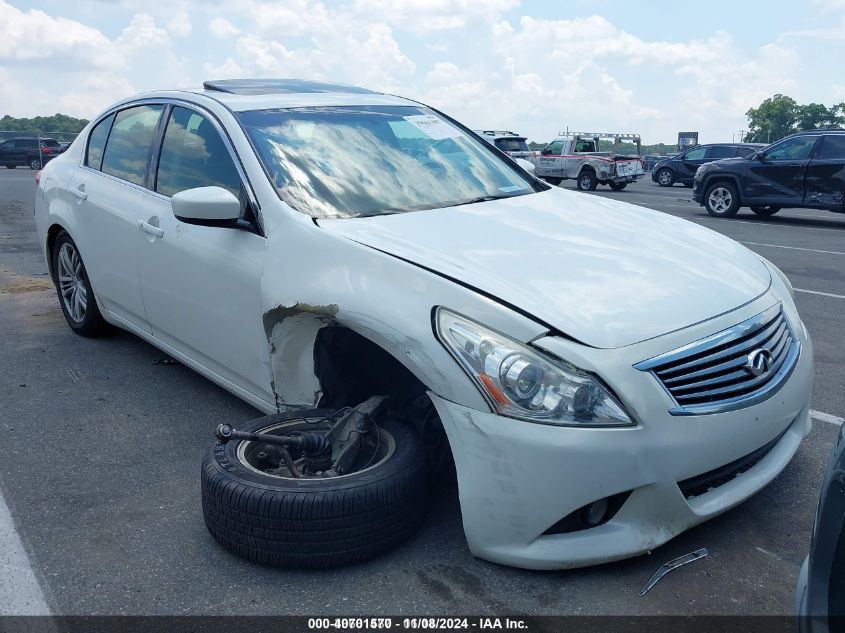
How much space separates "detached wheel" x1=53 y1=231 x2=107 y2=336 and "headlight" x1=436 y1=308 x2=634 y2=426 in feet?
11.1

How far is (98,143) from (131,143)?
556mm

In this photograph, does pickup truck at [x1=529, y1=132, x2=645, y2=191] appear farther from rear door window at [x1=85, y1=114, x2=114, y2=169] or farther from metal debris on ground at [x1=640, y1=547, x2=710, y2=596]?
metal debris on ground at [x1=640, y1=547, x2=710, y2=596]

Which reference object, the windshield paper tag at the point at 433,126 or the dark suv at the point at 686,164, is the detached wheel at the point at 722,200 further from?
the windshield paper tag at the point at 433,126

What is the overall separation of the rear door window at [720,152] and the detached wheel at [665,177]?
1.39 metres

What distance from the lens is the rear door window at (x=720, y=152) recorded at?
86.2ft

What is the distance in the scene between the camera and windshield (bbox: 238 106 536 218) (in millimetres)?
3475

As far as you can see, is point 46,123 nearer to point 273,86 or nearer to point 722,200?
point 722,200

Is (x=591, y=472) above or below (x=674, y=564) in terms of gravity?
above

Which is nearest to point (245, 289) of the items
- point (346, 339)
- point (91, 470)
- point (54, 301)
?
point (346, 339)

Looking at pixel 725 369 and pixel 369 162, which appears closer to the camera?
pixel 725 369

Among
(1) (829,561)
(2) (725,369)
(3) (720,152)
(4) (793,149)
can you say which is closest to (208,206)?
(2) (725,369)

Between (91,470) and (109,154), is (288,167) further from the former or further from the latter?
(109,154)

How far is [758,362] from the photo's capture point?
2.78 m

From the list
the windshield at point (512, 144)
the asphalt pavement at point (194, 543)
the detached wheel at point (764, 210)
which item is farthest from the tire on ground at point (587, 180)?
the asphalt pavement at point (194, 543)
